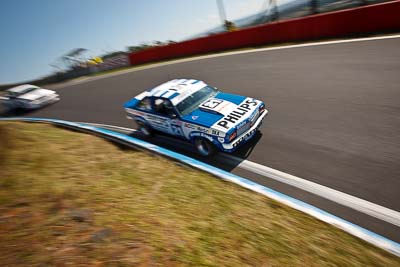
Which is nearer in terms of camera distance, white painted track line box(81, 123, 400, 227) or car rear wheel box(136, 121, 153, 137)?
white painted track line box(81, 123, 400, 227)

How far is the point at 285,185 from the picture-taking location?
4.82 m

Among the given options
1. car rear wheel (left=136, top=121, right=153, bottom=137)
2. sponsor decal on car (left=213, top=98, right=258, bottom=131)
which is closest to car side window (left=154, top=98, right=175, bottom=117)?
car rear wheel (left=136, top=121, right=153, bottom=137)

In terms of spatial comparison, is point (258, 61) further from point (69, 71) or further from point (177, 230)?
point (69, 71)

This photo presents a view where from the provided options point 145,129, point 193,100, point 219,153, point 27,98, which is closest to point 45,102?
point 27,98

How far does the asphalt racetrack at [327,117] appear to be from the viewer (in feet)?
14.8

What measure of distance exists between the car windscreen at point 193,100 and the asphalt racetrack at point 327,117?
1.12 meters

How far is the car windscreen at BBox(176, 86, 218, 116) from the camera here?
639cm

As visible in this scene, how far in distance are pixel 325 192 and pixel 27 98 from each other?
15.2 metres

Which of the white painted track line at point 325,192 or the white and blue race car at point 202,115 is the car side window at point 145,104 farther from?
the white painted track line at point 325,192

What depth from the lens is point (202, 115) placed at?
6070 mm

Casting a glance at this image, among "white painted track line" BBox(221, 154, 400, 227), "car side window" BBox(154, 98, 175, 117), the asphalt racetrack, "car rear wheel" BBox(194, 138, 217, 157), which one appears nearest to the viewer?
"white painted track line" BBox(221, 154, 400, 227)

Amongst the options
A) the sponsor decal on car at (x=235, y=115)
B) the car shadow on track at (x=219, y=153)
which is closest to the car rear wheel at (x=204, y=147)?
the car shadow on track at (x=219, y=153)

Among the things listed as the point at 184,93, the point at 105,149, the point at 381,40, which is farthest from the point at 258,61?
the point at 105,149

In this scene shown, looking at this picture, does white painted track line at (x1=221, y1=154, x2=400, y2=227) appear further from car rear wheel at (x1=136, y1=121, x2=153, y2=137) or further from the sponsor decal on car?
car rear wheel at (x1=136, y1=121, x2=153, y2=137)
